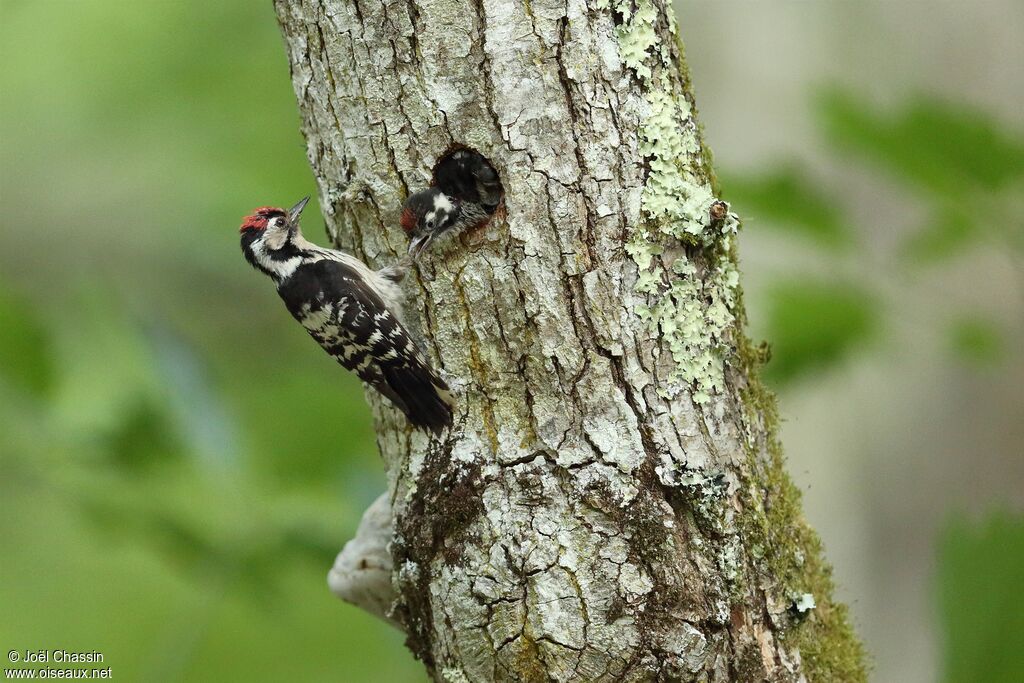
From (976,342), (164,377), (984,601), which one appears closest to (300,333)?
(164,377)

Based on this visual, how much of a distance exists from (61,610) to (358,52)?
6884 mm

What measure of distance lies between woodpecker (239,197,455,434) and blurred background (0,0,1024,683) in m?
0.76

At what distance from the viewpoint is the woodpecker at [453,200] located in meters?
2.61

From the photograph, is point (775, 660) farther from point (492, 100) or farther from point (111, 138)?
point (111, 138)

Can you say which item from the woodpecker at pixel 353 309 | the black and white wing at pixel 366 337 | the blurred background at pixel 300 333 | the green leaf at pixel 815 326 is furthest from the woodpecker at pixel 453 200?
the green leaf at pixel 815 326

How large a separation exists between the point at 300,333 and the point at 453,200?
517cm

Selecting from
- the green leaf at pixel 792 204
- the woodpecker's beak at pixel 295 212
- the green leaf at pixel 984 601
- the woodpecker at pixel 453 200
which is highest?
the woodpecker's beak at pixel 295 212

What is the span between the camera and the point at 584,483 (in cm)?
255

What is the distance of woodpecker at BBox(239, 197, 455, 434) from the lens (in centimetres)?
275

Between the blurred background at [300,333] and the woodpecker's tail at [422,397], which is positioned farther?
the blurred background at [300,333]

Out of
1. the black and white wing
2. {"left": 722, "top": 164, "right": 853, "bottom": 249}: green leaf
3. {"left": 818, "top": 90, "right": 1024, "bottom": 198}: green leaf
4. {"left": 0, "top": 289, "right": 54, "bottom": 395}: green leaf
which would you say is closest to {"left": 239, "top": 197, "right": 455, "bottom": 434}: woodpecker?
the black and white wing

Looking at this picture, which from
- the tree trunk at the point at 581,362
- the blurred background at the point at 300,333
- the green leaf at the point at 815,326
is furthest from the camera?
the green leaf at the point at 815,326

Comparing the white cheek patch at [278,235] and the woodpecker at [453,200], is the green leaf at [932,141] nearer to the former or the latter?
the woodpecker at [453,200]

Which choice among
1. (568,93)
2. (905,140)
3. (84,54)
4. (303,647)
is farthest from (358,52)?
(303,647)
